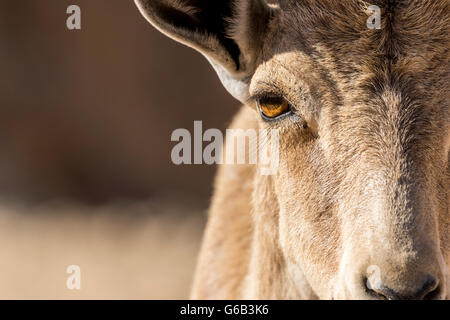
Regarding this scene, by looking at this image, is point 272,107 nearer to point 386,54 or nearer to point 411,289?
point 386,54

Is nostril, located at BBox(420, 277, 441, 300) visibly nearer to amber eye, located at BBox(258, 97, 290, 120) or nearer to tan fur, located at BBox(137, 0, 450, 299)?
tan fur, located at BBox(137, 0, 450, 299)

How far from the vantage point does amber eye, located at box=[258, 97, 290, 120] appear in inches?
157

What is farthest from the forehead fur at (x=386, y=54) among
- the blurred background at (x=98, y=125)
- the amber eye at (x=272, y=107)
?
the blurred background at (x=98, y=125)

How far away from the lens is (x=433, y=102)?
12.0 ft

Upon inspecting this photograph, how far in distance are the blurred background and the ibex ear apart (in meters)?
Answer: 8.43

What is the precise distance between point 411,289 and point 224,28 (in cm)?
203

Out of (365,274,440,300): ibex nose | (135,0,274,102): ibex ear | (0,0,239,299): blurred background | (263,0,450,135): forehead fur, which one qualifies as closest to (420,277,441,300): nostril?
(365,274,440,300): ibex nose

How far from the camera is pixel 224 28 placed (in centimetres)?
430

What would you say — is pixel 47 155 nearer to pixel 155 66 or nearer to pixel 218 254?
pixel 155 66

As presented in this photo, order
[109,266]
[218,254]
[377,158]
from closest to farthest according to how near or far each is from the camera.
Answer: [377,158]
[218,254]
[109,266]

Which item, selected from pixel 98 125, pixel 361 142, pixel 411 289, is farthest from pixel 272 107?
pixel 98 125

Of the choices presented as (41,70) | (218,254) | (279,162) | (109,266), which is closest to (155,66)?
(41,70)

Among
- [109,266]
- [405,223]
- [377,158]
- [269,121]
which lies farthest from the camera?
[109,266]

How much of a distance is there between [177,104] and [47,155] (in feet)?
8.94
